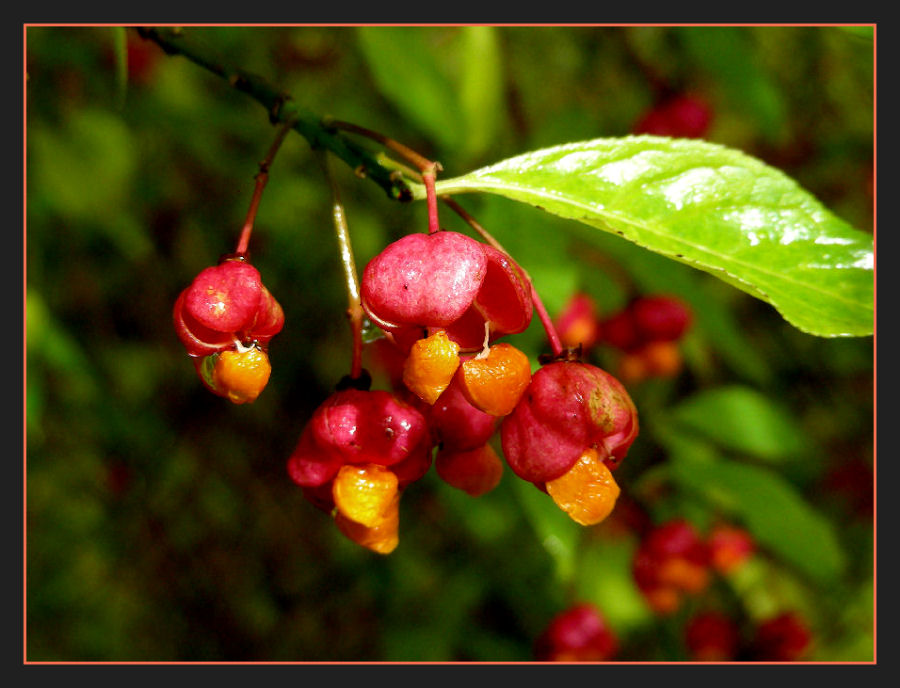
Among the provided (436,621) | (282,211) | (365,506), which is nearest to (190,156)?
(282,211)

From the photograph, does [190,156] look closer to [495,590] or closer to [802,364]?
[495,590]

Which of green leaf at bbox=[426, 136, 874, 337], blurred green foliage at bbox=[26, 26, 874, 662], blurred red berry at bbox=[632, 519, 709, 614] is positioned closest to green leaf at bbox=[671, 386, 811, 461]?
blurred green foliage at bbox=[26, 26, 874, 662]

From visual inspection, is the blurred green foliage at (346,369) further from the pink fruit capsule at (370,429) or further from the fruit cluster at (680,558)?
the pink fruit capsule at (370,429)

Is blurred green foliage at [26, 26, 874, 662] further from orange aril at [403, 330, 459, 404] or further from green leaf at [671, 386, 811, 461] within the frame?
orange aril at [403, 330, 459, 404]

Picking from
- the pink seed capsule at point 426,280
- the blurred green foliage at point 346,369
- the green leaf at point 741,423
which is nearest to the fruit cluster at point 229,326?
the pink seed capsule at point 426,280

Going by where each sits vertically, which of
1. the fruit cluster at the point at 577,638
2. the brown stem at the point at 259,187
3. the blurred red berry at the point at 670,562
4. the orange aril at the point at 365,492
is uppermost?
the brown stem at the point at 259,187

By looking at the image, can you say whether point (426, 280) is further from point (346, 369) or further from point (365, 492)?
point (346, 369)
